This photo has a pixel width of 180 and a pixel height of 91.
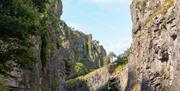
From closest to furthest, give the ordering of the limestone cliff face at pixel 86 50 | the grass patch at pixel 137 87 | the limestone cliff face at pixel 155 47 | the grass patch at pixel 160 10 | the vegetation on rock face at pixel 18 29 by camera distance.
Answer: the vegetation on rock face at pixel 18 29, the limestone cliff face at pixel 155 47, the grass patch at pixel 160 10, the grass patch at pixel 137 87, the limestone cliff face at pixel 86 50

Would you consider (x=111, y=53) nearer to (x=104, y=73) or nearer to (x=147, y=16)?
(x=104, y=73)

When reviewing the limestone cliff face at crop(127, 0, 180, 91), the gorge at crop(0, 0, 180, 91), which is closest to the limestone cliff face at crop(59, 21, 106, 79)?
the gorge at crop(0, 0, 180, 91)

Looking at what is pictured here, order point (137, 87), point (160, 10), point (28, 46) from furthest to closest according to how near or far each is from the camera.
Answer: point (137, 87)
point (160, 10)
point (28, 46)

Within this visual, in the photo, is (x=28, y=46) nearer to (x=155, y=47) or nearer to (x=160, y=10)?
(x=155, y=47)

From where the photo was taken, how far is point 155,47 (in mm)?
51438

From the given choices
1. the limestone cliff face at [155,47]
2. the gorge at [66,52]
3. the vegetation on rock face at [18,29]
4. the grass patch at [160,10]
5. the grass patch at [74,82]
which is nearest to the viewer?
the vegetation on rock face at [18,29]

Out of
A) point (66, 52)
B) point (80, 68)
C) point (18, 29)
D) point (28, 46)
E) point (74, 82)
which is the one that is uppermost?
point (66, 52)

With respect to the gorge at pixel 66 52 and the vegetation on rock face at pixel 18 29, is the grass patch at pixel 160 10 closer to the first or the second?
the gorge at pixel 66 52

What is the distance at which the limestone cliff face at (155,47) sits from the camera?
45281 millimetres

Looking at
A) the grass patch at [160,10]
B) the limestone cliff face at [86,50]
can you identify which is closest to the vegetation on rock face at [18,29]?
the grass patch at [160,10]

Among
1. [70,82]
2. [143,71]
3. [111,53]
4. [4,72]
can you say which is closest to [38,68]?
[4,72]

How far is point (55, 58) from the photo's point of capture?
44.0 meters

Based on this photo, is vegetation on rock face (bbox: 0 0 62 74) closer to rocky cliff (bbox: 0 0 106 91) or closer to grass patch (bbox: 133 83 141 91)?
rocky cliff (bbox: 0 0 106 91)

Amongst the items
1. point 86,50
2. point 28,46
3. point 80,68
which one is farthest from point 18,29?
point 86,50
